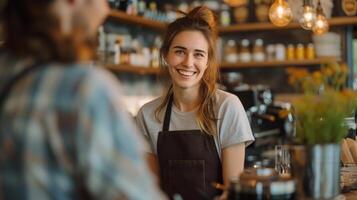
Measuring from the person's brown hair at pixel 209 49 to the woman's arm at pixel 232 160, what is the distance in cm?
13

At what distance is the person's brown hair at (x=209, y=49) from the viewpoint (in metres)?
2.36

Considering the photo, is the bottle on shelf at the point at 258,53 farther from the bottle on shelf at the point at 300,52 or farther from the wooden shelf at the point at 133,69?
the wooden shelf at the point at 133,69

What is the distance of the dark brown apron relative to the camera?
2.26 m

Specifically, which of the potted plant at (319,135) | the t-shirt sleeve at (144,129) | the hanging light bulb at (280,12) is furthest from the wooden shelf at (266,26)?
the potted plant at (319,135)

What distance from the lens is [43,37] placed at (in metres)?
1.09

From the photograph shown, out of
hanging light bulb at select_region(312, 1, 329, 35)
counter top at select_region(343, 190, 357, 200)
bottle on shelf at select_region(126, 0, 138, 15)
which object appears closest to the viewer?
counter top at select_region(343, 190, 357, 200)

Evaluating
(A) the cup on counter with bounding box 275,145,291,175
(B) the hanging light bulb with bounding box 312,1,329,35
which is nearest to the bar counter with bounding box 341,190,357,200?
(A) the cup on counter with bounding box 275,145,291,175

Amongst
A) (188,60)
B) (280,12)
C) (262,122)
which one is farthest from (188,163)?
(262,122)

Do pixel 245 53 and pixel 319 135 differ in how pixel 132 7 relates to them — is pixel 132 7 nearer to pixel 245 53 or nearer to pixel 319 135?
pixel 245 53

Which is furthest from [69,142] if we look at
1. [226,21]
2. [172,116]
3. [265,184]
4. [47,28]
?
[226,21]

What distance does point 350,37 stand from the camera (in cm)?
A: 558

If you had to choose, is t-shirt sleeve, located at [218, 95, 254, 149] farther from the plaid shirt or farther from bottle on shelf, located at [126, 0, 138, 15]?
bottle on shelf, located at [126, 0, 138, 15]

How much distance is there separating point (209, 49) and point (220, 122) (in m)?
0.33

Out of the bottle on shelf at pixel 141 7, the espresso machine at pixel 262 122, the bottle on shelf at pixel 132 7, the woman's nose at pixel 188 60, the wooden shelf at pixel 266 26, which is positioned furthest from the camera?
the bottle on shelf at pixel 141 7
